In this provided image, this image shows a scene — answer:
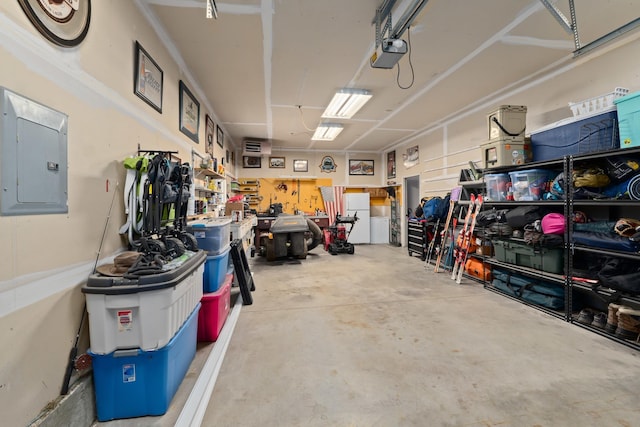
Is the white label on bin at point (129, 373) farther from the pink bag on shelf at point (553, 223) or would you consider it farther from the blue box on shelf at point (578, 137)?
the blue box on shelf at point (578, 137)

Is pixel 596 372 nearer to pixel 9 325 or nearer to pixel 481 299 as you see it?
pixel 481 299

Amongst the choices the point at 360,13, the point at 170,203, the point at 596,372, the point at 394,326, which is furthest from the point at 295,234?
the point at 596,372

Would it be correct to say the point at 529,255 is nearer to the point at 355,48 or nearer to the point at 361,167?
the point at 355,48

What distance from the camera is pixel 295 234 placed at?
5.48 meters

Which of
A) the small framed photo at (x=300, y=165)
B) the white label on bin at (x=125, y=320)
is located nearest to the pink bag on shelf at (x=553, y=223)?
the white label on bin at (x=125, y=320)

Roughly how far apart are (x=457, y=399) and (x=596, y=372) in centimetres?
120

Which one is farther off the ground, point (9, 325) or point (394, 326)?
point (9, 325)

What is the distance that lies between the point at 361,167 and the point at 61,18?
8.07m

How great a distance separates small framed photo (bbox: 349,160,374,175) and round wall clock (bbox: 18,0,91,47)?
25.2 feet

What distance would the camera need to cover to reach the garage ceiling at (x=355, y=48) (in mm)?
2455

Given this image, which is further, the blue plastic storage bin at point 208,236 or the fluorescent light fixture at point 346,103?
the fluorescent light fixture at point 346,103

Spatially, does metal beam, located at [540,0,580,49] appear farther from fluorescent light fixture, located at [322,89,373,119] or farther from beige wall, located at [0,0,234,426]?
beige wall, located at [0,0,234,426]

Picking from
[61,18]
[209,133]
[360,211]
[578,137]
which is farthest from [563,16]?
[360,211]

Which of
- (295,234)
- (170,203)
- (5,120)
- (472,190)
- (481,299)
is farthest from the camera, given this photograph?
(295,234)
